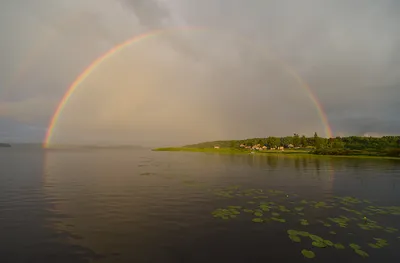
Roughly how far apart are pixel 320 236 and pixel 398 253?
15.6 ft

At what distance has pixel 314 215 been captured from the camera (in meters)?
24.5

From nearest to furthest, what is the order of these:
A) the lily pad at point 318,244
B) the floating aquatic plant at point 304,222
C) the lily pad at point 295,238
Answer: the lily pad at point 318,244, the lily pad at point 295,238, the floating aquatic plant at point 304,222

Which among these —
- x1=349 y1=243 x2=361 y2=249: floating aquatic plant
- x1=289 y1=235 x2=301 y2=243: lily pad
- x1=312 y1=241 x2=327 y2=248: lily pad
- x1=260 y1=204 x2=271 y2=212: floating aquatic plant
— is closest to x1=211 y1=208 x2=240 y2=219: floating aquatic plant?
x1=260 y1=204 x2=271 y2=212: floating aquatic plant

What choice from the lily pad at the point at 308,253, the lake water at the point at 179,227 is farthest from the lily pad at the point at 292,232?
the lily pad at the point at 308,253

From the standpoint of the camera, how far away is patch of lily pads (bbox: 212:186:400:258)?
17.5 metres

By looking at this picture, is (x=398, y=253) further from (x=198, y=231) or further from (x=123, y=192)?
(x=123, y=192)

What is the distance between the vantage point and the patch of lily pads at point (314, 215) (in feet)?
57.5

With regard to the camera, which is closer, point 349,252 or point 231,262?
point 231,262

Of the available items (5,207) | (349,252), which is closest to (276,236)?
(349,252)

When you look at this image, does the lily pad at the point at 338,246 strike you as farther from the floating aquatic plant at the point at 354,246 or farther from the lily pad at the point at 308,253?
the lily pad at the point at 308,253

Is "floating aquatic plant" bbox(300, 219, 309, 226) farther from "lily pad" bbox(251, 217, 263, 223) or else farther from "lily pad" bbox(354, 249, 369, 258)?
"lily pad" bbox(354, 249, 369, 258)

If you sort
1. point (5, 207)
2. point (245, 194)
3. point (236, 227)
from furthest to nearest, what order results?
point (245, 194) → point (5, 207) → point (236, 227)

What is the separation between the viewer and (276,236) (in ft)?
60.7

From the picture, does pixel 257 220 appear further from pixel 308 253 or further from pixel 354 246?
pixel 354 246
